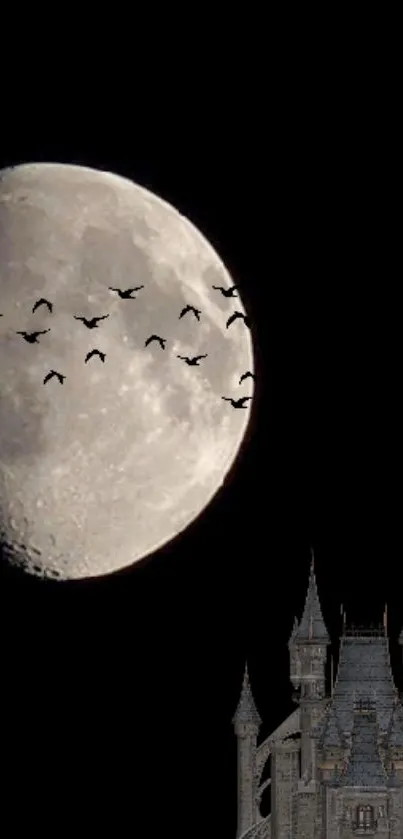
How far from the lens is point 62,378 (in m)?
196

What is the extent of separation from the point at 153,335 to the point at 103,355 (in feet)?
18.0

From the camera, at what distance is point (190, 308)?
19100 centimetres

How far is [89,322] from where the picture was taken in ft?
626

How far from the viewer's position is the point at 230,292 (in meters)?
190

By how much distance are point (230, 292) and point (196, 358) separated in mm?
9105

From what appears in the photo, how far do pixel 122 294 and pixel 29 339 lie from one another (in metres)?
6.14

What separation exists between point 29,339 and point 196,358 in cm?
1021

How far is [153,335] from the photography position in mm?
199750

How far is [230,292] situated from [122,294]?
17.7ft

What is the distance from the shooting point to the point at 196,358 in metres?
199

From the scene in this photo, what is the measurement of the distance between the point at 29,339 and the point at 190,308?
27.7ft

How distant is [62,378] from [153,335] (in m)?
6.16

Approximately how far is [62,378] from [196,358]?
7297 millimetres

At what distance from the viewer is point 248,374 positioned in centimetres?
19450
